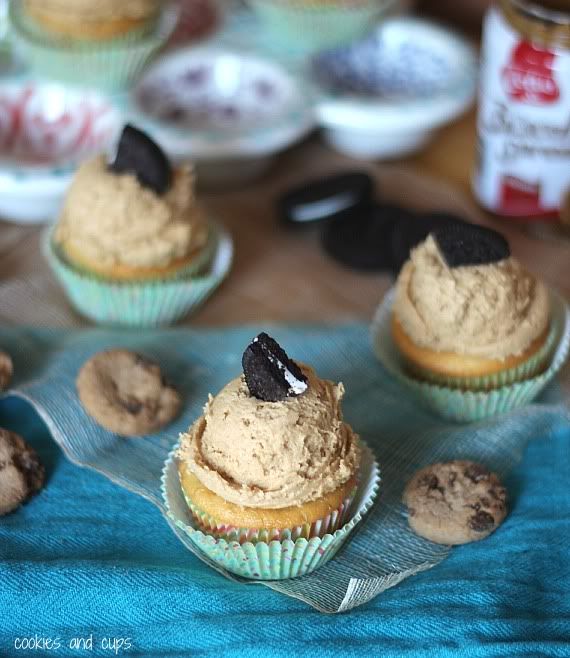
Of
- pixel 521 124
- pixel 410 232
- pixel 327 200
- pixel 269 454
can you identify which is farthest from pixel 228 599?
pixel 521 124

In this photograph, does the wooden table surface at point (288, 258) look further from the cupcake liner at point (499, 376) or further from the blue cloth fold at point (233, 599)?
the blue cloth fold at point (233, 599)

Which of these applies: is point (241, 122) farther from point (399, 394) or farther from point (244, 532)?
point (244, 532)

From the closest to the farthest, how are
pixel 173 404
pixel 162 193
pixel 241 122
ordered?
pixel 173 404 → pixel 162 193 → pixel 241 122

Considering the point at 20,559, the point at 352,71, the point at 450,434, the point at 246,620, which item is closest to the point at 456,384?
the point at 450,434

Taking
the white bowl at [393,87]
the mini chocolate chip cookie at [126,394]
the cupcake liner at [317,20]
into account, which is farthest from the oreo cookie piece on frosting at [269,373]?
the cupcake liner at [317,20]

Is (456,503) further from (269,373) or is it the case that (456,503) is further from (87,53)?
(87,53)

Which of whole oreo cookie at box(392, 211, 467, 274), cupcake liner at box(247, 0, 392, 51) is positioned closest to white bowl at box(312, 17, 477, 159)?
cupcake liner at box(247, 0, 392, 51)

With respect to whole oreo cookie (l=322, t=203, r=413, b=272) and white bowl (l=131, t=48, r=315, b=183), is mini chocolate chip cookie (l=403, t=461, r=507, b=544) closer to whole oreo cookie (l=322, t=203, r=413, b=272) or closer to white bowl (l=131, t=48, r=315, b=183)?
whole oreo cookie (l=322, t=203, r=413, b=272)
